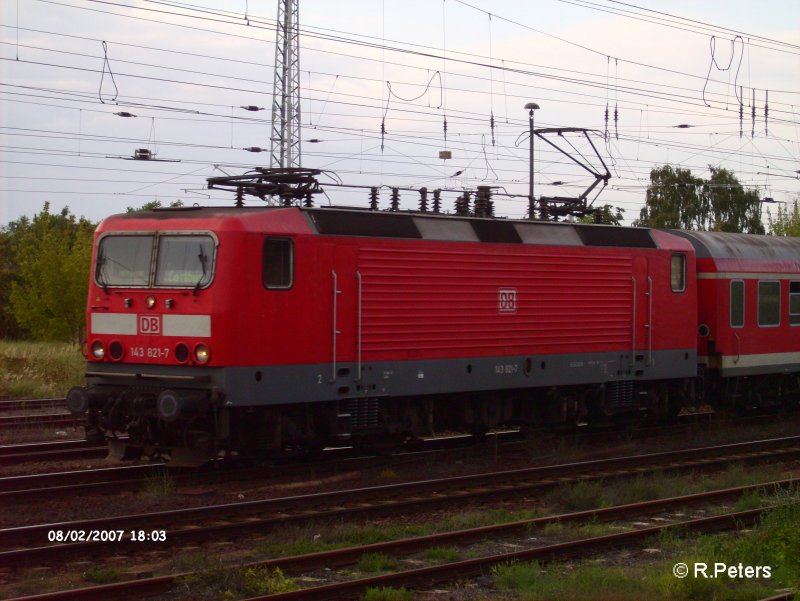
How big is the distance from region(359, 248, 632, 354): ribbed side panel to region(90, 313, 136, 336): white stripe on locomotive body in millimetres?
3118

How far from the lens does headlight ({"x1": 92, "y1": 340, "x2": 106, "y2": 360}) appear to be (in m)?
13.8

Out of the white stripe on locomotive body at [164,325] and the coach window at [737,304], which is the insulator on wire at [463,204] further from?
the coach window at [737,304]

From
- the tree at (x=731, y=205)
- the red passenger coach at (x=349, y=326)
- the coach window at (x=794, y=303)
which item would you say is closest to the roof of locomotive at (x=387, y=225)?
the red passenger coach at (x=349, y=326)

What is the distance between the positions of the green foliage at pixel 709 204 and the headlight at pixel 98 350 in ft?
190

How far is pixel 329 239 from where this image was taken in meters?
14.1

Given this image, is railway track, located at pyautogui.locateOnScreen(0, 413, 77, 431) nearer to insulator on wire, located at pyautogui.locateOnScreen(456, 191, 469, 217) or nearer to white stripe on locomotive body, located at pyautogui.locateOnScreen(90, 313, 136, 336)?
white stripe on locomotive body, located at pyautogui.locateOnScreen(90, 313, 136, 336)

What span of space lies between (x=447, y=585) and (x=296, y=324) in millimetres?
5222

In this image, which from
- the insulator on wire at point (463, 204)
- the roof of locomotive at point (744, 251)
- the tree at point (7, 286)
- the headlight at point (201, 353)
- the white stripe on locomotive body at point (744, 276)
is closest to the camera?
the headlight at point (201, 353)

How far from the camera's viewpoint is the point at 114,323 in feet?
45.0

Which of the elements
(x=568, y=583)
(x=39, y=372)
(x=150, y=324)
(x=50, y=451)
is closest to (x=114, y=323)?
(x=150, y=324)

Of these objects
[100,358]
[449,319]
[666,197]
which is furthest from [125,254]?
[666,197]

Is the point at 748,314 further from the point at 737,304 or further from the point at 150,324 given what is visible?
the point at 150,324

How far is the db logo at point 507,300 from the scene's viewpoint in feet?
53.9

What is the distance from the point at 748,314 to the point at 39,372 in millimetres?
17091
